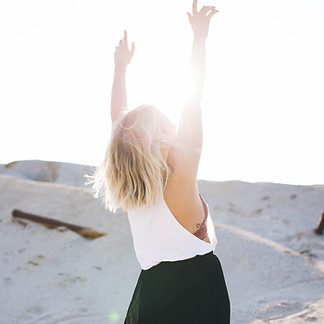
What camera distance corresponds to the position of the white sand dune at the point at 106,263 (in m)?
4.98

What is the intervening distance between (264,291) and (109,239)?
2.88 metres

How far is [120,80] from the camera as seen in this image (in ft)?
7.27

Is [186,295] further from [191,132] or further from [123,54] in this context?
[123,54]

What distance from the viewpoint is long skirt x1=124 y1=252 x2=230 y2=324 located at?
163 centimetres

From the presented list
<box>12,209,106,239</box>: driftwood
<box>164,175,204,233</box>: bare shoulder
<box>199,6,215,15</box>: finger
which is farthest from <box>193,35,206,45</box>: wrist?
<box>12,209,106,239</box>: driftwood

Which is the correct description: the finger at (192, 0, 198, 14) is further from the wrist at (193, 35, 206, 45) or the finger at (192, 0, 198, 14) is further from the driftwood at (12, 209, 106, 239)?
the driftwood at (12, 209, 106, 239)

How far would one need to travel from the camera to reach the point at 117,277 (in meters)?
6.12

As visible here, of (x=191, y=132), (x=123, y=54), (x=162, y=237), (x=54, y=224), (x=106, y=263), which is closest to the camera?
(x=191, y=132)

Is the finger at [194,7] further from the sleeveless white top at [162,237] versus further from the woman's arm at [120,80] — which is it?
the sleeveless white top at [162,237]

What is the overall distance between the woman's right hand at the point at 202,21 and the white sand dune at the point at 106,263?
3505 mm

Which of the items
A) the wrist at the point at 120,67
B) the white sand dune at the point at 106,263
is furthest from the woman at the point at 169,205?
the white sand dune at the point at 106,263

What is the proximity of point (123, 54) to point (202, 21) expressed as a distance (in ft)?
2.43

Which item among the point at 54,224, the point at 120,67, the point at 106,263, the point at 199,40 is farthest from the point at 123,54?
the point at 54,224

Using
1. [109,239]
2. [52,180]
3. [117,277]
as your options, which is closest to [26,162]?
[52,180]
